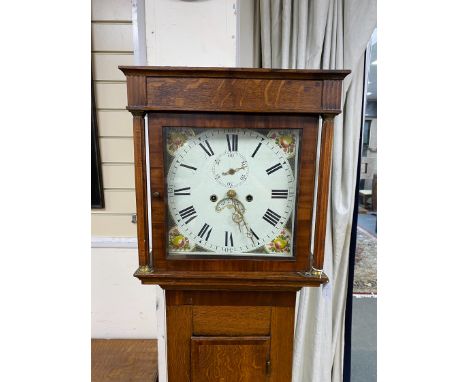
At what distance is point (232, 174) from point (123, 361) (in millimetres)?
999

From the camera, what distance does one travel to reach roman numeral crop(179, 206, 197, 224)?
0.64 m

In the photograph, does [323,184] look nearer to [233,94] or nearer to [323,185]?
[323,185]

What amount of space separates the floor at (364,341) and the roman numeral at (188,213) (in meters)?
1.32

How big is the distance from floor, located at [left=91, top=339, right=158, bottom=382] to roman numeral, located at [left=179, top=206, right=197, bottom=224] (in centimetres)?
80

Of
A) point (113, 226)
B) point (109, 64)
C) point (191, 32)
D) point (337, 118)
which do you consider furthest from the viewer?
point (113, 226)

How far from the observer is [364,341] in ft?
5.43

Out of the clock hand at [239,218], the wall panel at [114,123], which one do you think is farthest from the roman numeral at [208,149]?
the wall panel at [114,123]

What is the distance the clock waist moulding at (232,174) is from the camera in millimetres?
585

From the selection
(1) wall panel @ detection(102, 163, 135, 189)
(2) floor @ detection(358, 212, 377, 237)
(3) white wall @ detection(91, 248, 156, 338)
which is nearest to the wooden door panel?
(3) white wall @ detection(91, 248, 156, 338)

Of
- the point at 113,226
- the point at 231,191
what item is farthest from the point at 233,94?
the point at 113,226

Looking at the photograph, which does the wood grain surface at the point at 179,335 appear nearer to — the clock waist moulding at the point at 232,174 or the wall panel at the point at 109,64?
the clock waist moulding at the point at 232,174

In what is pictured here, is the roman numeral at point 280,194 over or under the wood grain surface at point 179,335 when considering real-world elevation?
over

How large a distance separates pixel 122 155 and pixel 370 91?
1558 mm

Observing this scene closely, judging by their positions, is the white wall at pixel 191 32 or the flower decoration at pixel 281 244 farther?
the white wall at pixel 191 32
